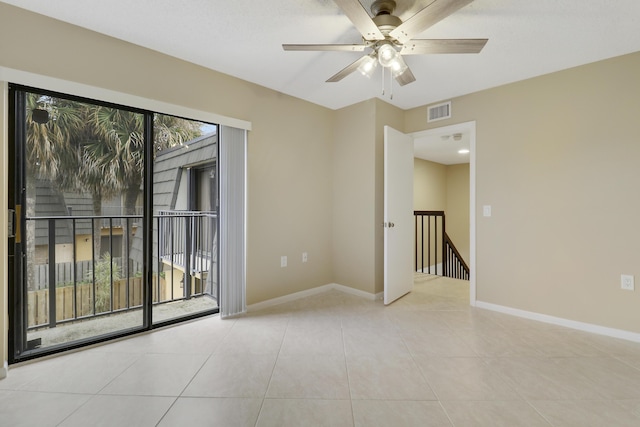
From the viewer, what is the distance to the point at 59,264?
8.24 ft

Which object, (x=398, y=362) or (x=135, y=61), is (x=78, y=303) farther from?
(x=398, y=362)

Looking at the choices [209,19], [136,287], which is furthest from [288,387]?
[209,19]

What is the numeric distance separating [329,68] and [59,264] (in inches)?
118

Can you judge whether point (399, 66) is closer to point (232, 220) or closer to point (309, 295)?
point (232, 220)

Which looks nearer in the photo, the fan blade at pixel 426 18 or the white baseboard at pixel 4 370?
the fan blade at pixel 426 18

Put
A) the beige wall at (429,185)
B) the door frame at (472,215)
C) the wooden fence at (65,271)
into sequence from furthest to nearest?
the beige wall at (429,185) → the door frame at (472,215) → the wooden fence at (65,271)

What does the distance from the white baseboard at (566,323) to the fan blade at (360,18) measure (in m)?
2.95

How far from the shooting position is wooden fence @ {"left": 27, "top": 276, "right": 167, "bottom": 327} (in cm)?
241

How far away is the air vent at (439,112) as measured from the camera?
3496 mm

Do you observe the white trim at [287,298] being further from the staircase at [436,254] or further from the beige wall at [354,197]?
the staircase at [436,254]

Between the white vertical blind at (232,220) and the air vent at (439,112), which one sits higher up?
the air vent at (439,112)

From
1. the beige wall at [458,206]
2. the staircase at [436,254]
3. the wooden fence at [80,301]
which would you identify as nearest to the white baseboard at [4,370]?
the wooden fence at [80,301]

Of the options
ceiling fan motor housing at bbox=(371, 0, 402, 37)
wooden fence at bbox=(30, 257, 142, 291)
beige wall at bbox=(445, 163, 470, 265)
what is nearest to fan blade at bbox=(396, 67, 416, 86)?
ceiling fan motor housing at bbox=(371, 0, 402, 37)

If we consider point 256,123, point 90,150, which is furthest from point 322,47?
point 90,150
